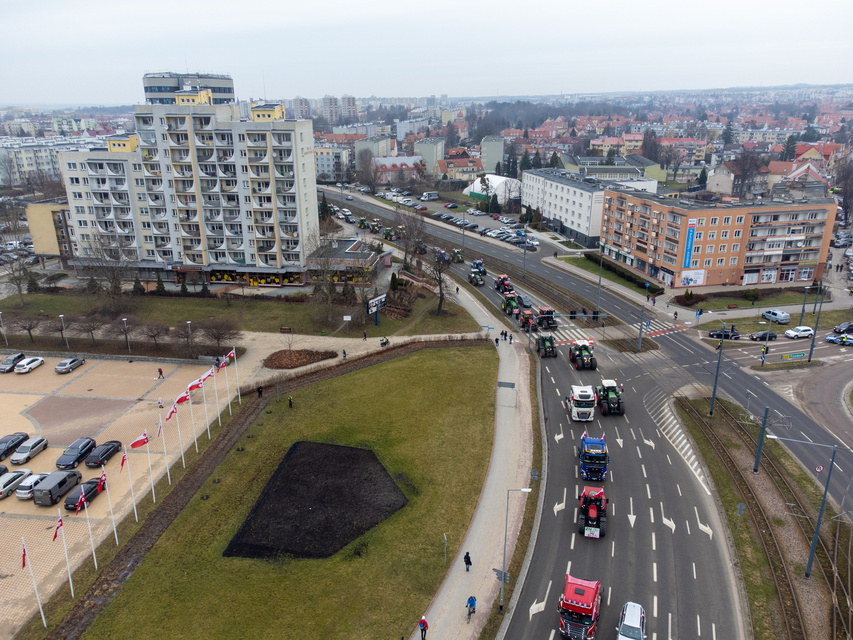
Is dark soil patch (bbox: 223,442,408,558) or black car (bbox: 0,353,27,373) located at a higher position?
black car (bbox: 0,353,27,373)

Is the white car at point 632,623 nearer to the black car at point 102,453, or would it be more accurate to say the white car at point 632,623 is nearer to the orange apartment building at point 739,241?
the black car at point 102,453

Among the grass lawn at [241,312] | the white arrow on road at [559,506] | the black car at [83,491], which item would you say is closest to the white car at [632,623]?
the white arrow on road at [559,506]

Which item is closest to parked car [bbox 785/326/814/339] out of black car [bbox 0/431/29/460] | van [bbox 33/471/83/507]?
van [bbox 33/471/83/507]

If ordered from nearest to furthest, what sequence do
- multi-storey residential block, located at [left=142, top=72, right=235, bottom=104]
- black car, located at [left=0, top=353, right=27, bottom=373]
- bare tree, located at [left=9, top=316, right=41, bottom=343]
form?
black car, located at [left=0, top=353, right=27, bottom=373]
bare tree, located at [left=9, top=316, right=41, bottom=343]
multi-storey residential block, located at [left=142, top=72, right=235, bottom=104]

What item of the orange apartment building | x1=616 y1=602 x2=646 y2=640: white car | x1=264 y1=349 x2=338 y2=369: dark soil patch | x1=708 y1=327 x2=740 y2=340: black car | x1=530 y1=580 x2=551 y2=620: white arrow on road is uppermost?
the orange apartment building

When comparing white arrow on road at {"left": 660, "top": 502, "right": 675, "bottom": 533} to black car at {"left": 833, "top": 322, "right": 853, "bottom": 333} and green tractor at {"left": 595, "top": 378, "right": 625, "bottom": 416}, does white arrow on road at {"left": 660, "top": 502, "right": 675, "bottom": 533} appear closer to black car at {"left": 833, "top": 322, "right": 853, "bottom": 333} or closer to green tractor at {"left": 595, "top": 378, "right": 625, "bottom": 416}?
green tractor at {"left": 595, "top": 378, "right": 625, "bottom": 416}

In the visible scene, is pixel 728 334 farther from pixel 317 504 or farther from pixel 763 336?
pixel 317 504
